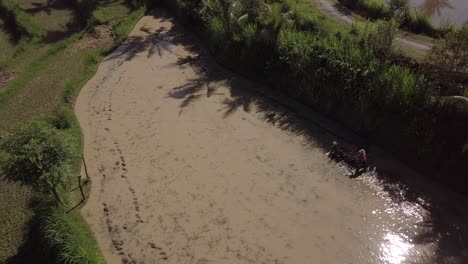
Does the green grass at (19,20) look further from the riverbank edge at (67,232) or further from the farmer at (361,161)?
the farmer at (361,161)

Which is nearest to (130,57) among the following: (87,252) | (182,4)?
(182,4)

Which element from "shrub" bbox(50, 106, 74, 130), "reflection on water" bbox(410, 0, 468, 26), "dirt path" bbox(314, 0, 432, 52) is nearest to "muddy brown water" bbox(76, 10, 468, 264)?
"shrub" bbox(50, 106, 74, 130)

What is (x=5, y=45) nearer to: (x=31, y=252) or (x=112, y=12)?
(x=112, y=12)

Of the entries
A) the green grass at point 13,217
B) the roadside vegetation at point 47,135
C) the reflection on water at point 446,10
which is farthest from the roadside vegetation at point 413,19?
the green grass at point 13,217

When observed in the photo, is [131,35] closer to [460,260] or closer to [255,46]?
[255,46]

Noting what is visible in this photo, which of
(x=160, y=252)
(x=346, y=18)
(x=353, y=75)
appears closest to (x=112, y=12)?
(x=346, y=18)

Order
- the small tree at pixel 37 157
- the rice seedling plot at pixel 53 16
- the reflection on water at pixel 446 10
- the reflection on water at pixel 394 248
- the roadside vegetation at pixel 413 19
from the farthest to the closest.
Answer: the rice seedling plot at pixel 53 16
the reflection on water at pixel 446 10
the roadside vegetation at pixel 413 19
the reflection on water at pixel 394 248
the small tree at pixel 37 157
